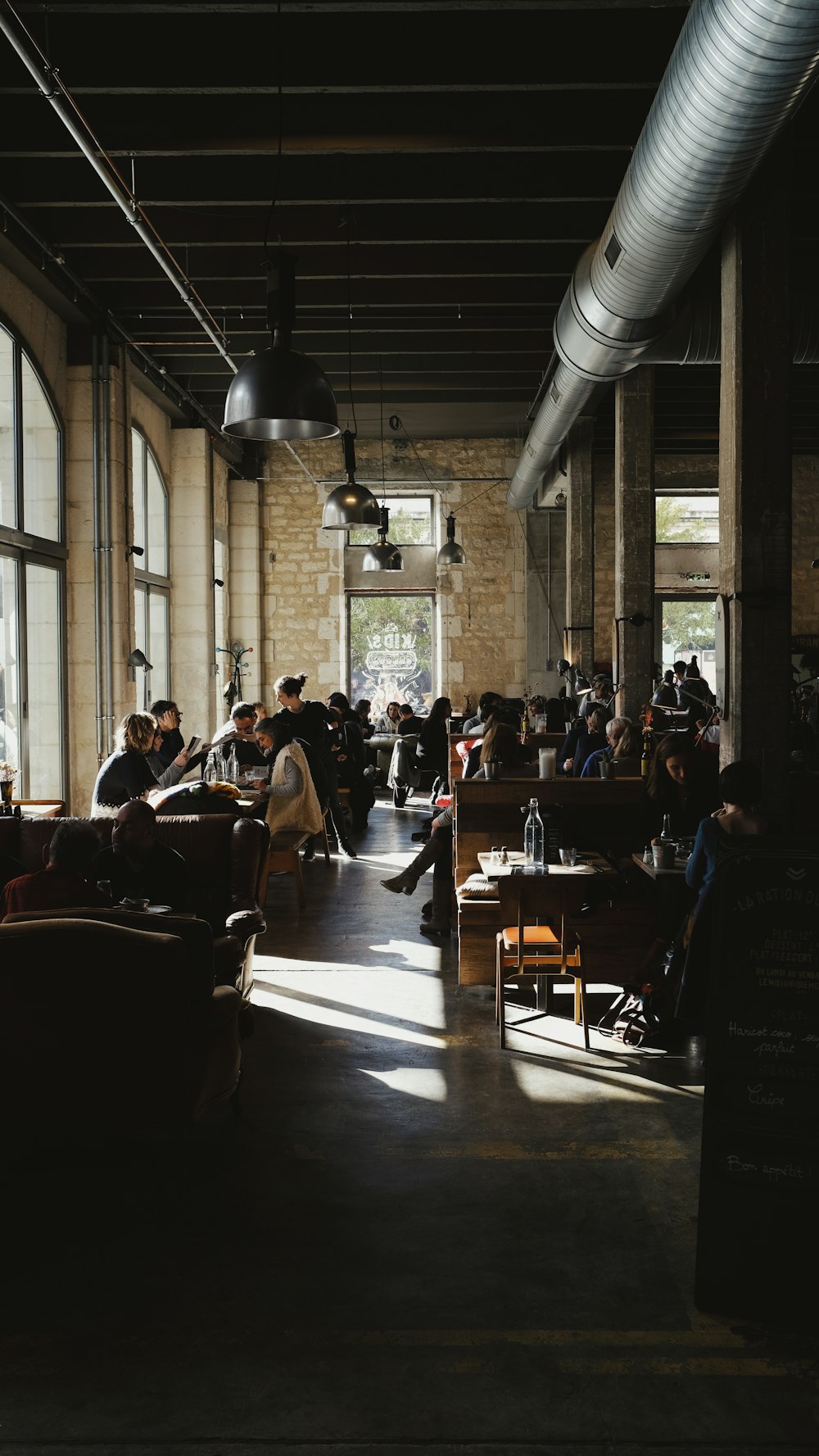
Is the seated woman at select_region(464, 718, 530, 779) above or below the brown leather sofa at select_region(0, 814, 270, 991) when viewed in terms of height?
above

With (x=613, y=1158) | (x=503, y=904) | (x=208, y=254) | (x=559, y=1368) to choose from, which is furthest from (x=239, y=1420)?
(x=208, y=254)

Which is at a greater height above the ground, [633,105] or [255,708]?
[633,105]

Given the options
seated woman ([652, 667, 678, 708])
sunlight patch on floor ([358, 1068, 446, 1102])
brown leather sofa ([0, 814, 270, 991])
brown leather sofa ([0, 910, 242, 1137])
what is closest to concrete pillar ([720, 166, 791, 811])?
sunlight patch on floor ([358, 1068, 446, 1102])

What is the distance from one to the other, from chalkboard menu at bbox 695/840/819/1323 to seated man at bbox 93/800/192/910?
244cm

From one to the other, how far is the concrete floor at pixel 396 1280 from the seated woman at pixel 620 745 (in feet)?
9.24

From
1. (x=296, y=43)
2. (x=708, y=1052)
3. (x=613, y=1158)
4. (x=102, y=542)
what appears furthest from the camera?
(x=102, y=542)

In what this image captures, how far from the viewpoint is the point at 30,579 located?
30.8 feet

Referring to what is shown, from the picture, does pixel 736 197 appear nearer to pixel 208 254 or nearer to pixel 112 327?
pixel 208 254

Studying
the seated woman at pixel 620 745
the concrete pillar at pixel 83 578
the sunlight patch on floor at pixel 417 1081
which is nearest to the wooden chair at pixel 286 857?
the seated woman at pixel 620 745

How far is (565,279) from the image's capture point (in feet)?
30.2

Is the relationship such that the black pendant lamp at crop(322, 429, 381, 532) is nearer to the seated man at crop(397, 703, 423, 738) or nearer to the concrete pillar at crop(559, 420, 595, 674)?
the concrete pillar at crop(559, 420, 595, 674)

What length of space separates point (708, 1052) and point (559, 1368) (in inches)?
30.4

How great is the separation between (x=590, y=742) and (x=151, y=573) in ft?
21.4

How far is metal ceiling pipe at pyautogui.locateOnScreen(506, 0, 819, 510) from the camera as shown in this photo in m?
3.37
